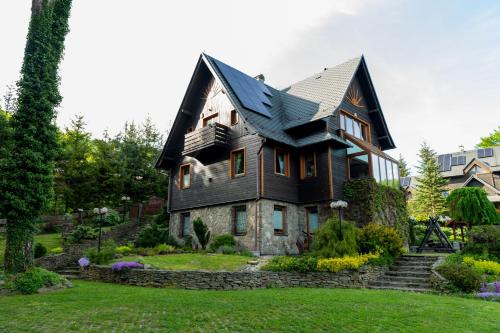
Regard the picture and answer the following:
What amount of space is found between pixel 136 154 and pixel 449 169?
41.0 m

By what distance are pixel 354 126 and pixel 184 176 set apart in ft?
38.2

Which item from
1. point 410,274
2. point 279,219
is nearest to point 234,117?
point 279,219

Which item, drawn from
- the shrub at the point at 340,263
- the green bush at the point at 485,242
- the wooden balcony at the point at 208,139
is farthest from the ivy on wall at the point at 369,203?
the wooden balcony at the point at 208,139

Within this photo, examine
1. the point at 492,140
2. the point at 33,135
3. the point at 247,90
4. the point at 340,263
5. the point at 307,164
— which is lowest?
the point at 340,263

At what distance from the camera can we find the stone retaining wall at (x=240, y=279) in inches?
462

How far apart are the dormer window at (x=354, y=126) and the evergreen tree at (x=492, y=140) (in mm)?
42168

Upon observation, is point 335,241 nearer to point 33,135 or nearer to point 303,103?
point 303,103

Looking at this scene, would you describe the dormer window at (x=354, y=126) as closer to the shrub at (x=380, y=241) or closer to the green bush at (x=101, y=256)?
the shrub at (x=380, y=241)

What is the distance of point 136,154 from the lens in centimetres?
3086

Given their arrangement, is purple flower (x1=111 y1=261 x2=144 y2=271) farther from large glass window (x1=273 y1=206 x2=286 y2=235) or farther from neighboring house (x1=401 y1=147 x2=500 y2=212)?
neighboring house (x1=401 y1=147 x2=500 y2=212)

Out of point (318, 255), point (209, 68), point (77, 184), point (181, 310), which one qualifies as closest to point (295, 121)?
point (209, 68)

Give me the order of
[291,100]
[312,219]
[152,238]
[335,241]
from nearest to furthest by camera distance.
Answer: [335,241], [312,219], [152,238], [291,100]

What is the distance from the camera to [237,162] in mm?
19344

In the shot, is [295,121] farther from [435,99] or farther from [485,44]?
[485,44]
